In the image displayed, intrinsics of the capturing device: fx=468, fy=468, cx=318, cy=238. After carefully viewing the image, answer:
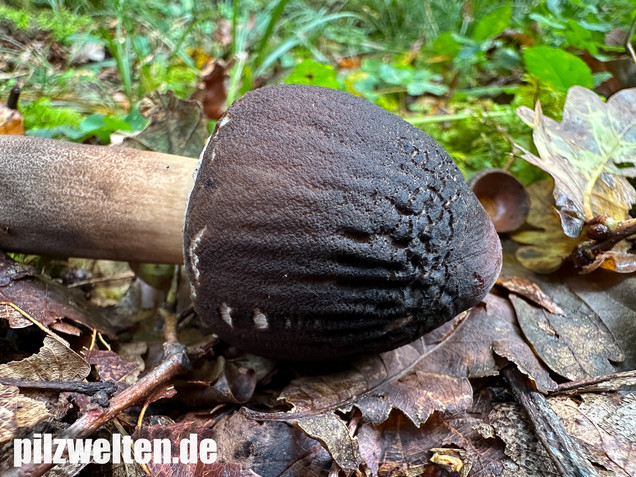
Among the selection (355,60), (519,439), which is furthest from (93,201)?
(355,60)

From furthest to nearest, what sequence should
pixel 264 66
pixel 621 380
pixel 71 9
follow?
pixel 71 9
pixel 264 66
pixel 621 380

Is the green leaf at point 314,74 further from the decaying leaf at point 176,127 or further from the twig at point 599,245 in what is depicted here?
the twig at point 599,245

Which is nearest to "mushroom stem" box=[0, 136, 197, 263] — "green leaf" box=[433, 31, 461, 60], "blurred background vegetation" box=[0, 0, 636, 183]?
"blurred background vegetation" box=[0, 0, 636, 183]

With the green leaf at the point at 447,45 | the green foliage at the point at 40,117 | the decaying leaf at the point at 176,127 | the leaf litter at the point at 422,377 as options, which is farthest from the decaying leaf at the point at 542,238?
the green foliage at the point at 40,117

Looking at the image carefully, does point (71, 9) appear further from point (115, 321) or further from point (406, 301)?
point (406, 301)

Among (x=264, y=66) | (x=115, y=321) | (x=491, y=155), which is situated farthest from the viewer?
(x=264, y=66)

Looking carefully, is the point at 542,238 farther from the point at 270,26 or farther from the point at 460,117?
the point at 270,26

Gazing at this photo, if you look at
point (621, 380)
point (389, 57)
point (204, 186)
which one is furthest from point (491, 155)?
point (389, 57)
